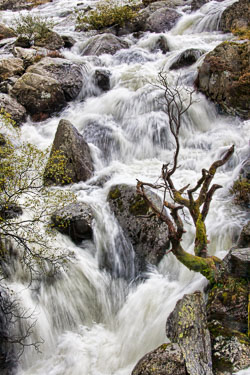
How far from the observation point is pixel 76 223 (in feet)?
28.1

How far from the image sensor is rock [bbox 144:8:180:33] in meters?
22.5

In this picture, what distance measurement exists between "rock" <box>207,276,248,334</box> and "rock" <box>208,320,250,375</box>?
0.20m

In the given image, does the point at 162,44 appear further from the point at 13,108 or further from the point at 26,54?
the point at 13,108

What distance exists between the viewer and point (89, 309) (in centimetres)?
755

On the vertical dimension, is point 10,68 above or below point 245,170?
above

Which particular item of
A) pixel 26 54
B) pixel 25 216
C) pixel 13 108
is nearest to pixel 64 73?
pixel 26 54

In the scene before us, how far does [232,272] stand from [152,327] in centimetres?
206

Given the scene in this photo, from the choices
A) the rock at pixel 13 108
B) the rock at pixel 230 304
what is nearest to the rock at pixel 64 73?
the rock at pixel 13 108

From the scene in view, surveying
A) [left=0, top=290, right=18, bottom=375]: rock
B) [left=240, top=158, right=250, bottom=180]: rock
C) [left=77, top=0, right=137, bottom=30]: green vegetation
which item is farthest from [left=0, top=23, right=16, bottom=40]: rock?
[left=0, top=290, right=18, bottom=375]: rock

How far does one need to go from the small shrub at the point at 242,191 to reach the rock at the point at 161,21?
16.8 m

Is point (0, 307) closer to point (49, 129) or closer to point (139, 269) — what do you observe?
point (139, 269)

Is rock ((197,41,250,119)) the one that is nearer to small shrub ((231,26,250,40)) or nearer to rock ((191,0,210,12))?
small shrub ((231,26,250,40))

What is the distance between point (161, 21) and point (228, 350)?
902 inches

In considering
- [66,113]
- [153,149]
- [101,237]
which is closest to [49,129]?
[66,113]
